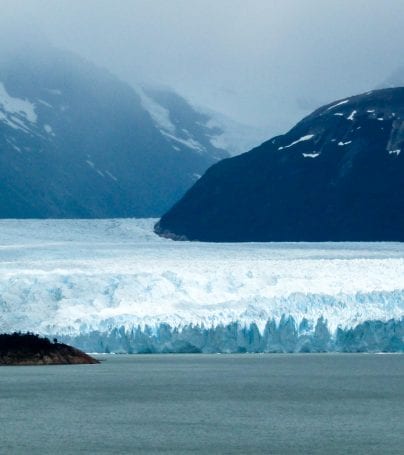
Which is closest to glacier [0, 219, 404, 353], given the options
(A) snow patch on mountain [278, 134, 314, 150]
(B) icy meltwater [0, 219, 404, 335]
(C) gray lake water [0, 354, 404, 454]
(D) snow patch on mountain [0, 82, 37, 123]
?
(B) icy meltwater [0, 219, 404, 335]

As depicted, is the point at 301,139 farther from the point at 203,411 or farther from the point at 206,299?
the point at 203,411

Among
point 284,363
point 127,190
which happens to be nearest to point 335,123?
point 284,363

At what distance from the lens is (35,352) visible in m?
58.9

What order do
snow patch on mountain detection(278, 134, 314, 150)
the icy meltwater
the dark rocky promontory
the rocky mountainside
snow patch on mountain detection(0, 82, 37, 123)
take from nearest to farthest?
the icy meltwater < the dark rocky promontory < the rocky mountainside < snow patch on mountain detection(278, 134, 314, 150) < snow patch on mountain detection(0, 82, 37, 123)

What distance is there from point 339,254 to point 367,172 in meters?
34.4

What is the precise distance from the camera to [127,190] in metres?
147

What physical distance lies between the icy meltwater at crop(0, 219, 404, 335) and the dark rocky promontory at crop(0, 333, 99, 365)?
0.62 metres

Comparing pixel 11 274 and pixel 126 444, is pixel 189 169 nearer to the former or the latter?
pixel 11 274

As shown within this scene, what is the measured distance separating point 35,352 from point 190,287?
6702mm

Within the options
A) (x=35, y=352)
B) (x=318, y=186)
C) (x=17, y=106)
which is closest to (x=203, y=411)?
(x=35, y=352)

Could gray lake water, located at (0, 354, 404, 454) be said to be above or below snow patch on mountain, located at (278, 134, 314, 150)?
below

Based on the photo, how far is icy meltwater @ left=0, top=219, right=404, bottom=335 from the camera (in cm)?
5600

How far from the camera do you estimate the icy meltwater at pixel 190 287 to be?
56000 mm

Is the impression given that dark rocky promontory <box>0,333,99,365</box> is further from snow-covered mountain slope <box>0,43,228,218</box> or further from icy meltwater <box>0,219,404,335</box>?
snow-covered mountain slope <box>0,43,228,218</box>
